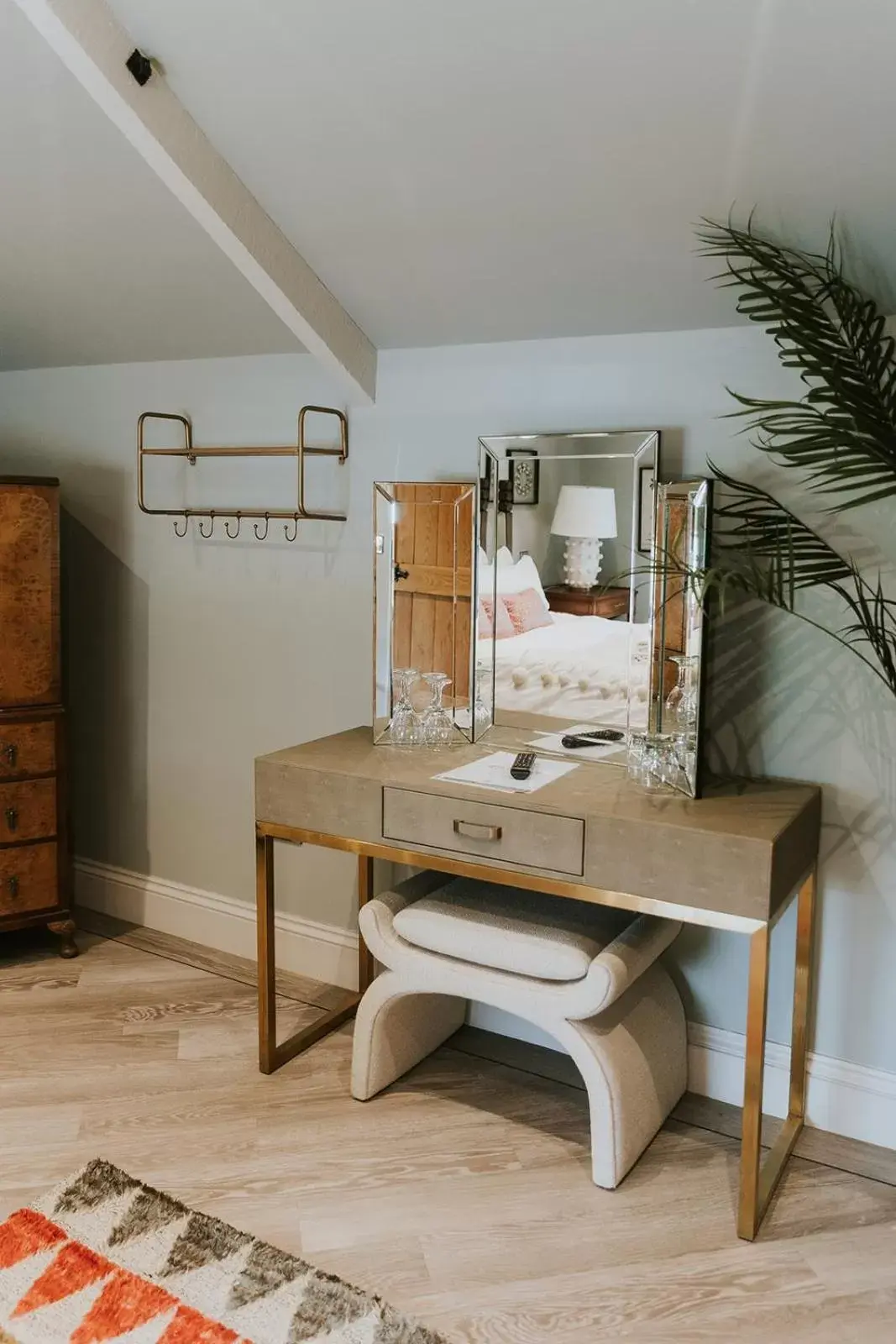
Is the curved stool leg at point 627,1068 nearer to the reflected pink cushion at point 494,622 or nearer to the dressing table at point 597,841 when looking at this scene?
the dressing table at point 597,841

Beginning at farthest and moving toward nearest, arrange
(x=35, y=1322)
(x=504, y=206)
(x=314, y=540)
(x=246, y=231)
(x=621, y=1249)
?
(x=314, y=540) < (x=246, y=231) < (x=504, y=206) < (x=621, y=1249) < (x=35, y=1322)

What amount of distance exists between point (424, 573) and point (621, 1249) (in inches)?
58.1

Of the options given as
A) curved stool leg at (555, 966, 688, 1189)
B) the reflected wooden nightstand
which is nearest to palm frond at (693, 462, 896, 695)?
the reflected wooden nightstand

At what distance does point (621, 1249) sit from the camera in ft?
6.64

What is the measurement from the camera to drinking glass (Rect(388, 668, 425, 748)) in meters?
2.62

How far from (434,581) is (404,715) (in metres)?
0.33

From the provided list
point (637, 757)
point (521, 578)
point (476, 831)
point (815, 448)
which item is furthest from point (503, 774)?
point (815, 448)

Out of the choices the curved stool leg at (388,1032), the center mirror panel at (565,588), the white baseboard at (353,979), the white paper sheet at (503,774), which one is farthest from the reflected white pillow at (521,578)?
the white baseboard at (353,979)

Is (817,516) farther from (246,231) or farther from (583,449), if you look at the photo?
(246,231)

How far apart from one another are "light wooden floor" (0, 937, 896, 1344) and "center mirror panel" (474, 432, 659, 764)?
84 cm

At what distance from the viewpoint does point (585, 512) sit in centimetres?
248

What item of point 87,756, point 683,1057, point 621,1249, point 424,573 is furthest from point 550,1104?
point 87,756

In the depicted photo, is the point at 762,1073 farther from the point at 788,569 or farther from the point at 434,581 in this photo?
the point at 434,581

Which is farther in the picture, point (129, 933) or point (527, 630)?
point (129, 933)
